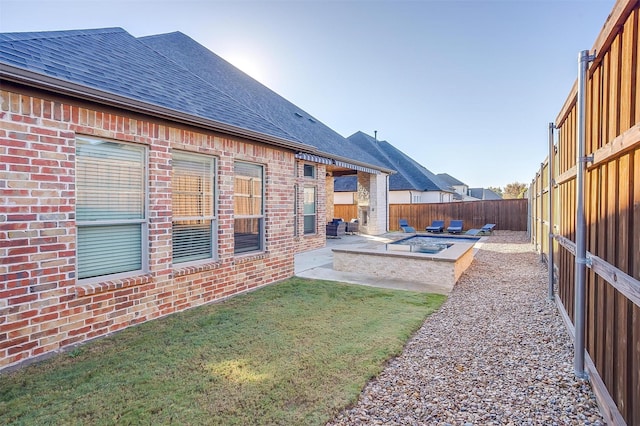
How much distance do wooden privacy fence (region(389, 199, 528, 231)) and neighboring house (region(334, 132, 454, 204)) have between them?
3.67 metres

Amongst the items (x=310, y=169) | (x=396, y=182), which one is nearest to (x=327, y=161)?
(x=310, y=169)

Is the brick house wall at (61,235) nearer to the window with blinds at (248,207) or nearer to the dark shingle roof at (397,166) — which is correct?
the window with blinds at (248,207)

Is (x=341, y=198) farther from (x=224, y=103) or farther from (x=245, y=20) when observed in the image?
(x=224, y=103)

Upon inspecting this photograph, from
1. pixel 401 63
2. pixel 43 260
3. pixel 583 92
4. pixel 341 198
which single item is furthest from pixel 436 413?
pixel 341 198

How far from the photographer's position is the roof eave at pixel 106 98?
3.40m

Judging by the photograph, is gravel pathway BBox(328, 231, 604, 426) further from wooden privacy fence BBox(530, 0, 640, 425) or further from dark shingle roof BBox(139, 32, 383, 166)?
dark shingle roof BBox(139, 32, 383, 166)

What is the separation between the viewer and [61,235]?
389cm

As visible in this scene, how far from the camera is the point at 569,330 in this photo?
4242 mm

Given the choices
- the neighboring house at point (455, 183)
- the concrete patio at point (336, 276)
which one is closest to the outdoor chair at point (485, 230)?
the concrete patio at point (336, 276)

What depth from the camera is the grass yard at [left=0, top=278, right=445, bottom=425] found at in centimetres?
272

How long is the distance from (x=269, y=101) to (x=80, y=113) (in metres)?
11.4

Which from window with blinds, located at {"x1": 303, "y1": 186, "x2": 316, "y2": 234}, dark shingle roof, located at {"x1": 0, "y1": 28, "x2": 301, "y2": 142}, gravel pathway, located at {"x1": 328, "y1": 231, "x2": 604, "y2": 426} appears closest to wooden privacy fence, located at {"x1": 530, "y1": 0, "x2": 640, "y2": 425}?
gravel pathway, located at {"x1": 328, "y1": 231, "x2": 604, "y2": 426}

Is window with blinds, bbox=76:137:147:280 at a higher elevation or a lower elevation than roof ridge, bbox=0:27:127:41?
lower

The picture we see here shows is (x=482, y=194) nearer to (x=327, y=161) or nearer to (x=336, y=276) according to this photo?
(x=327, y=161)
